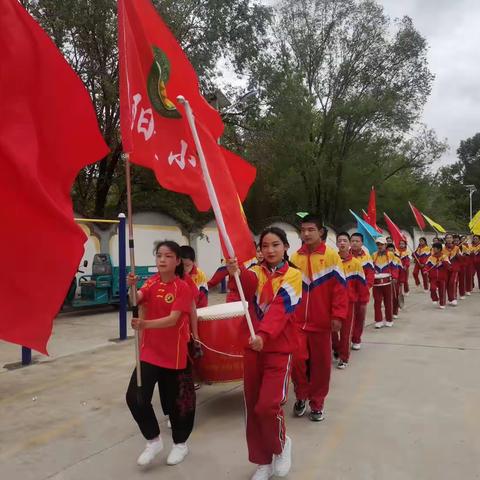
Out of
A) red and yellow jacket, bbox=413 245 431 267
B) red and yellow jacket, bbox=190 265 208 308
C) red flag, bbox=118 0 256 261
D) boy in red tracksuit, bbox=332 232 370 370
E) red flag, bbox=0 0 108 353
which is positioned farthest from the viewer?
red and yellow jacket, bbox=413 245 431 267

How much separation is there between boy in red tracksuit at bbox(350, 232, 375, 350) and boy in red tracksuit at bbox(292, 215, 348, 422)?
2584 millimetres

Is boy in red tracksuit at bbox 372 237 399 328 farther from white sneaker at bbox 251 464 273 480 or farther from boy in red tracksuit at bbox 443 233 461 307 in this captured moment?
white sneaker at bbox 251 464 273 480

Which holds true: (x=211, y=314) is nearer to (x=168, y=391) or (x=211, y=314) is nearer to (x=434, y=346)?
(x=168, y=391)

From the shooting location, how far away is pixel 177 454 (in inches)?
152

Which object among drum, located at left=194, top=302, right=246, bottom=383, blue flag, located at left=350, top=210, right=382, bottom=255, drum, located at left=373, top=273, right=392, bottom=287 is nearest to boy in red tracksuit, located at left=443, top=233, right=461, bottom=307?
blue flag, located at left=350, top=210, right=382, bottom=255

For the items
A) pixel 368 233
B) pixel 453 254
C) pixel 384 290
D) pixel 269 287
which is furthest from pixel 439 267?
pixel 269 287

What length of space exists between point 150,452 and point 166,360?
2.19ft

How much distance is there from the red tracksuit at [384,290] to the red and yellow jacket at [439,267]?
300 cm

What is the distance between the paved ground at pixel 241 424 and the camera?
378 cm

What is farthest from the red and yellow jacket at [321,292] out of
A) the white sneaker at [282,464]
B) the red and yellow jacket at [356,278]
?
the red and yellow jacket at [356,278]

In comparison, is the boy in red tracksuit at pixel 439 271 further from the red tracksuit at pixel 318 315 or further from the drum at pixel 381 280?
the red tracksuit at pixel 318 315

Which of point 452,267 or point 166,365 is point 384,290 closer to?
point 452,267

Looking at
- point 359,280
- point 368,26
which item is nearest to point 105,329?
point 359,280

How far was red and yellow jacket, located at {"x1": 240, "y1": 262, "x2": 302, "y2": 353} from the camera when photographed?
11.4 ft
